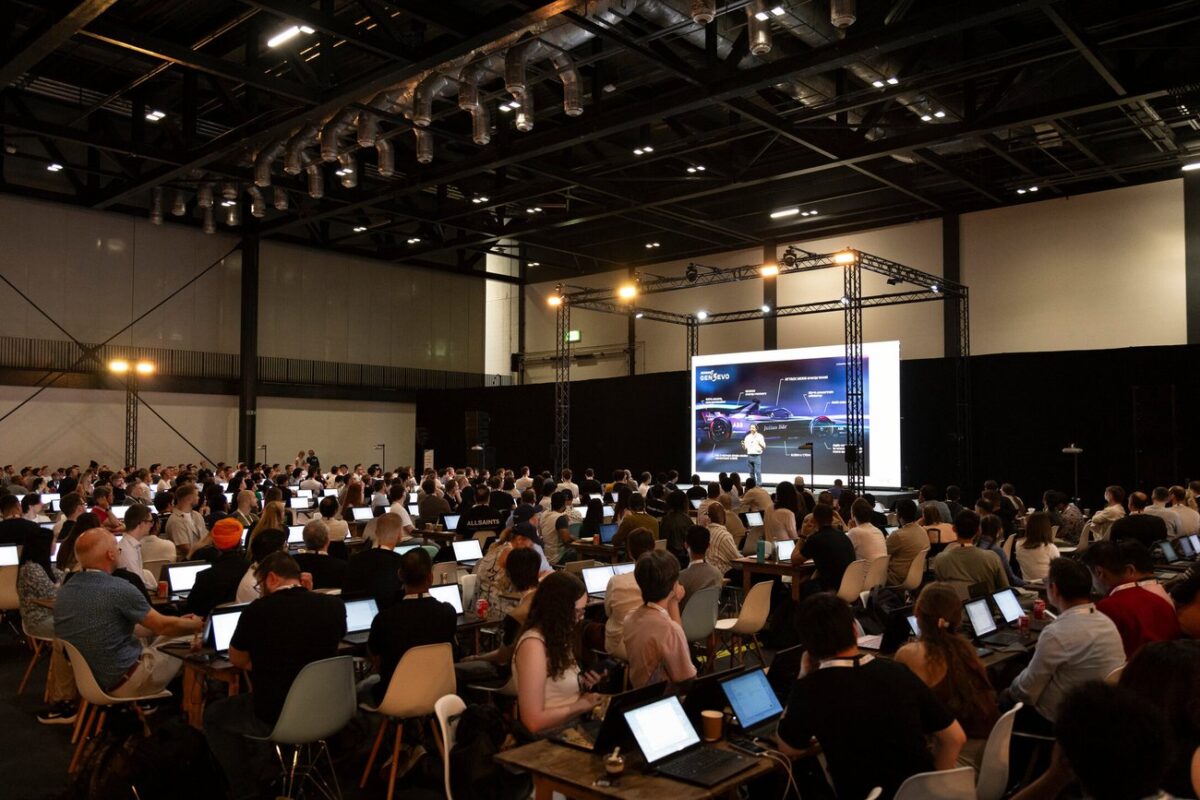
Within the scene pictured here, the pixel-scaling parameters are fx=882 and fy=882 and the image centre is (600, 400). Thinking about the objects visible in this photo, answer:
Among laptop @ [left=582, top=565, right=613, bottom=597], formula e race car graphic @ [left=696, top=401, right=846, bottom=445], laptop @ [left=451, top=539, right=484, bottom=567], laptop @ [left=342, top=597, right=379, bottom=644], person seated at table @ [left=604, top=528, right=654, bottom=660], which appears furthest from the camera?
formula e race car graphic @ [left=696, top=401, right=846, bottom=445]

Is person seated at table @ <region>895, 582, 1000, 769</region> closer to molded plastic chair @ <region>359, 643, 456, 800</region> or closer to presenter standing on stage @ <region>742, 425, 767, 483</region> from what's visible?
molded plastic chair @ <region>359, 643, 456, 800</region>

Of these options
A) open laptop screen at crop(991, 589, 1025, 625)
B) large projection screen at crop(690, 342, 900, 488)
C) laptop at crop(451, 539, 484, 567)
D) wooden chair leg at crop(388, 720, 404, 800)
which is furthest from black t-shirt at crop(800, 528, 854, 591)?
large projection screen at crop(690, 342, 900, 488)

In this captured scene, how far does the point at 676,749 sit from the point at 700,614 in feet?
10.6

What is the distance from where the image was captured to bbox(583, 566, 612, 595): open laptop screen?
6.75 metres

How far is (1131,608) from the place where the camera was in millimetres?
4145

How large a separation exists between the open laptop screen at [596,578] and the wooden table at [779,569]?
59.8 inches

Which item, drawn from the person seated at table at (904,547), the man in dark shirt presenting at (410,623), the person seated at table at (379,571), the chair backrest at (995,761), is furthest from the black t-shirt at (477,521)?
the chair backrest at (995,761)

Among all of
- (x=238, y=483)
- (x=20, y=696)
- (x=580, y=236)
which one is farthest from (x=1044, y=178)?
(x=20, y=696)

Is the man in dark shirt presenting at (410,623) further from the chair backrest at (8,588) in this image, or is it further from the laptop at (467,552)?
the chair backrest at (8,588)

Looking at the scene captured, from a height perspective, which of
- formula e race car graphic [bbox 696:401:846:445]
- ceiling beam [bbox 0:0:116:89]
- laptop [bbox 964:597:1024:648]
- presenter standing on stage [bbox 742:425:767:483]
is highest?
ceiling beam [bbox 0:0:116:89]

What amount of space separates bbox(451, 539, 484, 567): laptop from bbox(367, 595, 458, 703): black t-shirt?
3748 millimetres

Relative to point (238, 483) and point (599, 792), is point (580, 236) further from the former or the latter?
point (599, 792)

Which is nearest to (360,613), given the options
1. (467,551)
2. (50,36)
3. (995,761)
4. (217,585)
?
(217,585)

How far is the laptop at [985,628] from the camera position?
516cm
